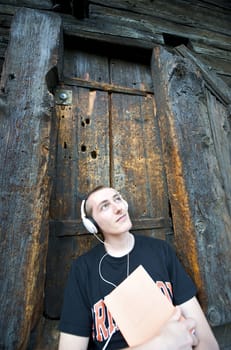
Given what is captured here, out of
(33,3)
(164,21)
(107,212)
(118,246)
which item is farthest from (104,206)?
(164,21)

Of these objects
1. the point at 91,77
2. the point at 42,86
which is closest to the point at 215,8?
the point at 91,77

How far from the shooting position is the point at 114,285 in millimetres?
934

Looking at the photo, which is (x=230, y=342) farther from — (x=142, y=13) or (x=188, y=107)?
(x=142, y=13)

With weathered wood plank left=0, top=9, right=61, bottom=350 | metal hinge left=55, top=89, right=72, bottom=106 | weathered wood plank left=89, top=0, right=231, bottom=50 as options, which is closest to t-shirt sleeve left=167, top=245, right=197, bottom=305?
weathered wood plank left=0, top=9, right=61, bottom=350

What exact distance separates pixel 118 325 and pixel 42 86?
4.87 ft

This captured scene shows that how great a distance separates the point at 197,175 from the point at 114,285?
936 millimetres

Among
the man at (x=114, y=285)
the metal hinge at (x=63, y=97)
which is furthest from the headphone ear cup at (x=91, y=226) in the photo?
the metal hinge at (x=63, y=97)

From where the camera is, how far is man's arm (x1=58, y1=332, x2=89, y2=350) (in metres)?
0.83

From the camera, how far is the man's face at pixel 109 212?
1013mm

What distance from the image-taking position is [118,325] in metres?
0.83

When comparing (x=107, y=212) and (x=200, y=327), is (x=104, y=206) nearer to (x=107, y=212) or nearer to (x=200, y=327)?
(x=107, y=212)

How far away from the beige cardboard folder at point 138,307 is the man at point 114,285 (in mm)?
50

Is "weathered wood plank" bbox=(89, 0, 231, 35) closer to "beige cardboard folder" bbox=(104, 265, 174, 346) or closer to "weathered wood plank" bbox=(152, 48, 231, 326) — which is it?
"weathered wood plank" bbox=(152, 48, 231, 326)

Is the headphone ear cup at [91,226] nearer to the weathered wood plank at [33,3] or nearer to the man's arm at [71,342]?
the man's arm at [71,342]
